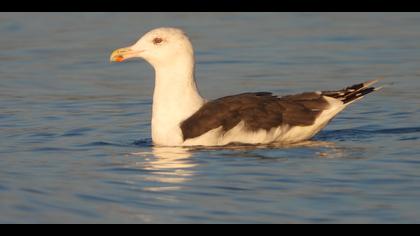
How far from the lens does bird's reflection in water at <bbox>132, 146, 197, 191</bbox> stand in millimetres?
12234

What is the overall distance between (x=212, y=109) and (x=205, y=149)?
1.72 ft

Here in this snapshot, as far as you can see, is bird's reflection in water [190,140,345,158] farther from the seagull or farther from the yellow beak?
the yellow beak

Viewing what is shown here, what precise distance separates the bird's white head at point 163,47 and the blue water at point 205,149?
1071 millimetres

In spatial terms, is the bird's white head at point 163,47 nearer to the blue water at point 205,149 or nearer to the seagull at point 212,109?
the seagull at point 212,109

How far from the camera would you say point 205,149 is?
1399cm

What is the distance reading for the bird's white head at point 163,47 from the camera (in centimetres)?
1455

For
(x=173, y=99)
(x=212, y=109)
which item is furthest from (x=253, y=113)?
(x=173, y=99)

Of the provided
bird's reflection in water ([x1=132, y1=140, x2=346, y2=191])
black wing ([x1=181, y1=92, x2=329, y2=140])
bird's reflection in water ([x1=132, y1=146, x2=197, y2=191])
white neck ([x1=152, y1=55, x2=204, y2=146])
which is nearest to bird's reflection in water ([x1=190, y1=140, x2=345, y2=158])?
bird's reflection in water ([x1=132, y1=140, x2=346, y2=191])

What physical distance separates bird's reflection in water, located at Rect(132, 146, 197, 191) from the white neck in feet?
0.72

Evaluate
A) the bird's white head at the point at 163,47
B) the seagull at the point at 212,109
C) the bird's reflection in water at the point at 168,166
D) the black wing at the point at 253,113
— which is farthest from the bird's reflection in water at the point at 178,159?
the bird's white head at the point at 163,47

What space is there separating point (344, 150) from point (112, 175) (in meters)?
2.87

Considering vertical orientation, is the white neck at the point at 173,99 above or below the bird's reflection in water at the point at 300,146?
above

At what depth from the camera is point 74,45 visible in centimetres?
2258

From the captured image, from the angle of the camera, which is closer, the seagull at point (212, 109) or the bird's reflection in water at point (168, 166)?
the bird's reflection in water at point (168, 166)
